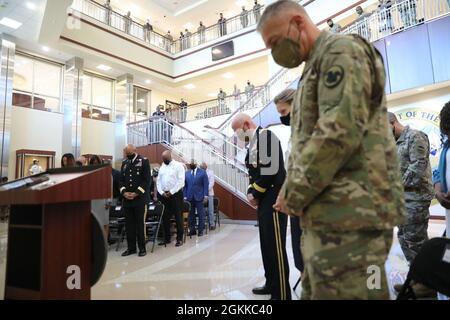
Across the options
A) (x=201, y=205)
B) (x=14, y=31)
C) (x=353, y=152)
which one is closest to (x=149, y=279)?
(x=353, y=152)

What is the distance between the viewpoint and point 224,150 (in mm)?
9086

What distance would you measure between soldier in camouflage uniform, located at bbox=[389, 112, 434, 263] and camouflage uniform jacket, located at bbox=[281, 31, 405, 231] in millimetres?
1784

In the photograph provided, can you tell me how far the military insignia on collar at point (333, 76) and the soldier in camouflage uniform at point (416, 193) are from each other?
2009mm

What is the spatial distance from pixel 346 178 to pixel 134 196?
12.2 ft

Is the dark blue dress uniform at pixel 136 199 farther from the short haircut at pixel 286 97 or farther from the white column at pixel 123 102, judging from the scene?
the white column at pixel 123 102

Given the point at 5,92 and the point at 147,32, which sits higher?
the point at 147,32

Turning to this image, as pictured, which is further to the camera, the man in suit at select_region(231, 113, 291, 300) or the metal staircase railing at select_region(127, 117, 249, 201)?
the metal staircase railing at select_region(127, 117, 249, 201)

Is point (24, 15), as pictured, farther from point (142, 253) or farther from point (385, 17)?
point (385, 17)

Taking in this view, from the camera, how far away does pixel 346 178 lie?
2.95ft

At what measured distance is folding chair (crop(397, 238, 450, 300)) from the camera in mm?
1367

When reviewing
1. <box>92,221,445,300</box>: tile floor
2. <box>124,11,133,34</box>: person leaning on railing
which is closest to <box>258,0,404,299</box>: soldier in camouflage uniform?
<box>92,221,445,300</box>: tile floor

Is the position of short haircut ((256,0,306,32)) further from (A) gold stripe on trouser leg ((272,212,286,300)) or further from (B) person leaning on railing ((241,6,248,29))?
(B) person leaning on railing ((241,6,248,29))

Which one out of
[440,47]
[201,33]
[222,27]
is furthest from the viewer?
[201,33]

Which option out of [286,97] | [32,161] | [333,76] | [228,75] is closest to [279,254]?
[286,97]
